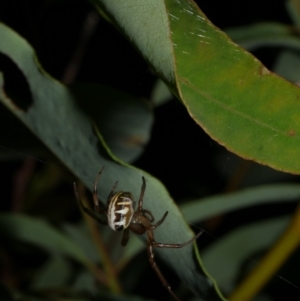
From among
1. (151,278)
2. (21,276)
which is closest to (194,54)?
(151,278)

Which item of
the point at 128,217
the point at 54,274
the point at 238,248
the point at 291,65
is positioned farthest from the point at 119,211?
the point at 291,65

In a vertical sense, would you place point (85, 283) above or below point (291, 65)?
below

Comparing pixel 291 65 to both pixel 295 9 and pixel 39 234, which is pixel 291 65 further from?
pixel 39 234

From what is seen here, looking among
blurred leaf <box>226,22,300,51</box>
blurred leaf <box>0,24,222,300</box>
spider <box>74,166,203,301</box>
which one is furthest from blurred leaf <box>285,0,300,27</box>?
blurred leaf <box>0,24,222,300</box>

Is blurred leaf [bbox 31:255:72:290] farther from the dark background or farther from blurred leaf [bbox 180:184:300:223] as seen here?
blurred leaf [bbox 180:184:300:223]

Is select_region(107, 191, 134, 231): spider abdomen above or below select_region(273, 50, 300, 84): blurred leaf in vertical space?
below

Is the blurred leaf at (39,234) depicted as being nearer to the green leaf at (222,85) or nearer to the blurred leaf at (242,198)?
the blurred leaf at (242,198)

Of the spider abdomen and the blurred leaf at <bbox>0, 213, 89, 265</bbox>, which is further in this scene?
the blurred leaf at <bbox>0, 213, 89, 265</bbox>
